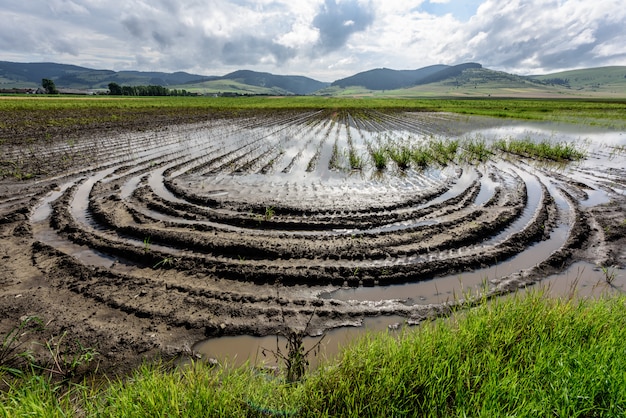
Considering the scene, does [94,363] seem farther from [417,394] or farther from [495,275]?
[495,275]

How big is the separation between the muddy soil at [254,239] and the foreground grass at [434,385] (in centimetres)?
113

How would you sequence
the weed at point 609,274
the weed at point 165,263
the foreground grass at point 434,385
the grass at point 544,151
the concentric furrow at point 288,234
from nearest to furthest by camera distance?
the foreground grass at point 434,385, the concentric furrow at point 288,234, the weed at point 609,274, the weed at point 165,263, the grass at point 544,151

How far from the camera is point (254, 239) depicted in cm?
604

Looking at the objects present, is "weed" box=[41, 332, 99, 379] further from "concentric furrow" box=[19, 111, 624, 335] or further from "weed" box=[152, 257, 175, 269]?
"weed" box=[152, 257, 175, 269]

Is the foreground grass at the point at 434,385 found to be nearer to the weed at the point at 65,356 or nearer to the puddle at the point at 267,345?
the weed at the point at 65,356

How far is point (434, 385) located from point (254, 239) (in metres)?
4.28

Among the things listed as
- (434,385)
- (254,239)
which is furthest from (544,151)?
(434,385)

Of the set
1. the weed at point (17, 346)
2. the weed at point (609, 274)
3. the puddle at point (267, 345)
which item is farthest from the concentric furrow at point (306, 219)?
the weed at point (17, 346)

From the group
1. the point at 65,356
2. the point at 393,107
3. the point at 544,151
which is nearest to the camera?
the point at 65,356

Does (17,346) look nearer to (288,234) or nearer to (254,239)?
(254,239)

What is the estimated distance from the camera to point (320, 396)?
8.34ft

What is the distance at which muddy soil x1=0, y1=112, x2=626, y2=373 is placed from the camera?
411 cm

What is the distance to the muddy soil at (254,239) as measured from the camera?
4109mm

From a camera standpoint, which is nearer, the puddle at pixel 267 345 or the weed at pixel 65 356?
the weed at pixel 65 356
